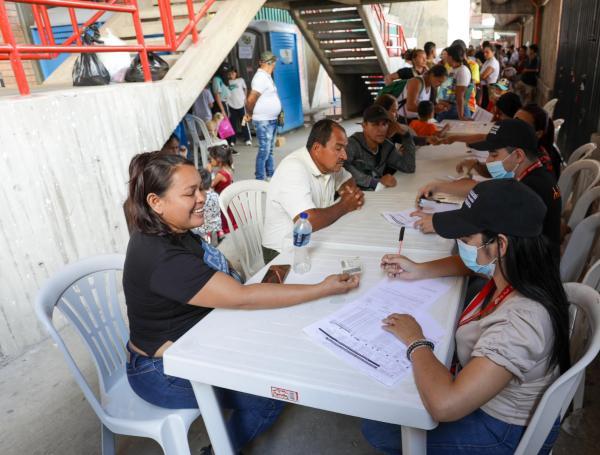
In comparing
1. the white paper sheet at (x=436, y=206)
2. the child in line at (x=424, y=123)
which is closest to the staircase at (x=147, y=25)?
the child in line at (x=424, y=123)

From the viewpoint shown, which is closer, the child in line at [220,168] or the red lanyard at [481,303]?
the red lanyard at [481,303]

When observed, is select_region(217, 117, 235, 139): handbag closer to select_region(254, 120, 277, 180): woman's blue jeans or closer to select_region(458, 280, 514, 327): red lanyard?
select_region(254, 120, 277, 180): woman's blue jeans

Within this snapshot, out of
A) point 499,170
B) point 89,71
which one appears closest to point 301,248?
point 499,170

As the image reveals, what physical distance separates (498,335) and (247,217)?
192 centimetres

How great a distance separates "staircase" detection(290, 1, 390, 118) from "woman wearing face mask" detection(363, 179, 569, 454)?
7922 mm

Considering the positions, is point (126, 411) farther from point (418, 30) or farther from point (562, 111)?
point (418, 30)

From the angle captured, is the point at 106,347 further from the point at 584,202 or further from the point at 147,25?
the point at 147,25

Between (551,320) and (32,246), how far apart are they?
2.74 m

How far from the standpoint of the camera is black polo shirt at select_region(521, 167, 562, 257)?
198 cm

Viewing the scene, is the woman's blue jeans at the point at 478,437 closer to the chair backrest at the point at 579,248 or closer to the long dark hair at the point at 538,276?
the long dark hair at the point at 538,276

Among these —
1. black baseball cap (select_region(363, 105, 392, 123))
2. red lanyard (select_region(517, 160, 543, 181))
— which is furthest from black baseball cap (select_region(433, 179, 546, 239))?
black baseball cap (select_region(363, 105, 392, 123))

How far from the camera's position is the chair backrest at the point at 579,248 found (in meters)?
1.92

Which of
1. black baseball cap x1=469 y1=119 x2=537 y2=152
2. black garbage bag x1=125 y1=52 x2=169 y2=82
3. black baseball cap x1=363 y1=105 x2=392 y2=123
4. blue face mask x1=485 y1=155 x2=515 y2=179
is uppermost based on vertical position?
black garbage bag x1=125 y1=52 x2=169 y2=82

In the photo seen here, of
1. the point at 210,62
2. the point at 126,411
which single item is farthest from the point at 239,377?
the point at 210,62
